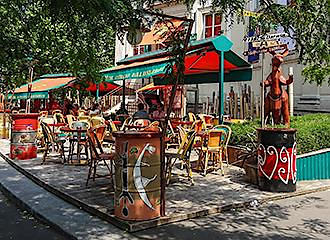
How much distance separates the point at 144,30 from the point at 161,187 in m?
2.19

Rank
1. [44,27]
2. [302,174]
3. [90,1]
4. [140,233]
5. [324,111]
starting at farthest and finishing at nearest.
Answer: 1. [324,111]
2. [302,174]
3. [44,27]
4. [140,233]
5. [90,1]

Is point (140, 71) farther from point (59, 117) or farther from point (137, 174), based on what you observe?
point (137, 174)

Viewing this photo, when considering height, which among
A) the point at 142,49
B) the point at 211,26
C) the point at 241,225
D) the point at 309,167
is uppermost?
the point at 211,26

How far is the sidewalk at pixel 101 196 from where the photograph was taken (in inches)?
194

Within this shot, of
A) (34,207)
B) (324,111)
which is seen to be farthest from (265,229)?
(324,111)

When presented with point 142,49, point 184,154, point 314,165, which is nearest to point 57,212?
point 184,154

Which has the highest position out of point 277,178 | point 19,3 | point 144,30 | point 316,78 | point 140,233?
point 19,3

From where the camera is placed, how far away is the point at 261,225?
16.4 ft

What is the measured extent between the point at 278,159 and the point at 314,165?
5.80 feet

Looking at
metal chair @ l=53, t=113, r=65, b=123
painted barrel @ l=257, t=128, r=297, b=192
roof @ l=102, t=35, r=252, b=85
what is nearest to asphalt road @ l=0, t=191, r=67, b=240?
painted barrel @ l=257, t=128, r=297, b=192

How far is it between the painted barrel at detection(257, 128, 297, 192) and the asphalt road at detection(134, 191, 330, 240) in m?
0.51

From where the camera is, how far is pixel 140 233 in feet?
15.1

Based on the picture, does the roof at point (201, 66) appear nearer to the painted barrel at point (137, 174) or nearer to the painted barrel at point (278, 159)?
the painted barrel at point (278, 159)

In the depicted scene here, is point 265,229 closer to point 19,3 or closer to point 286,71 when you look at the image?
point 19,3
